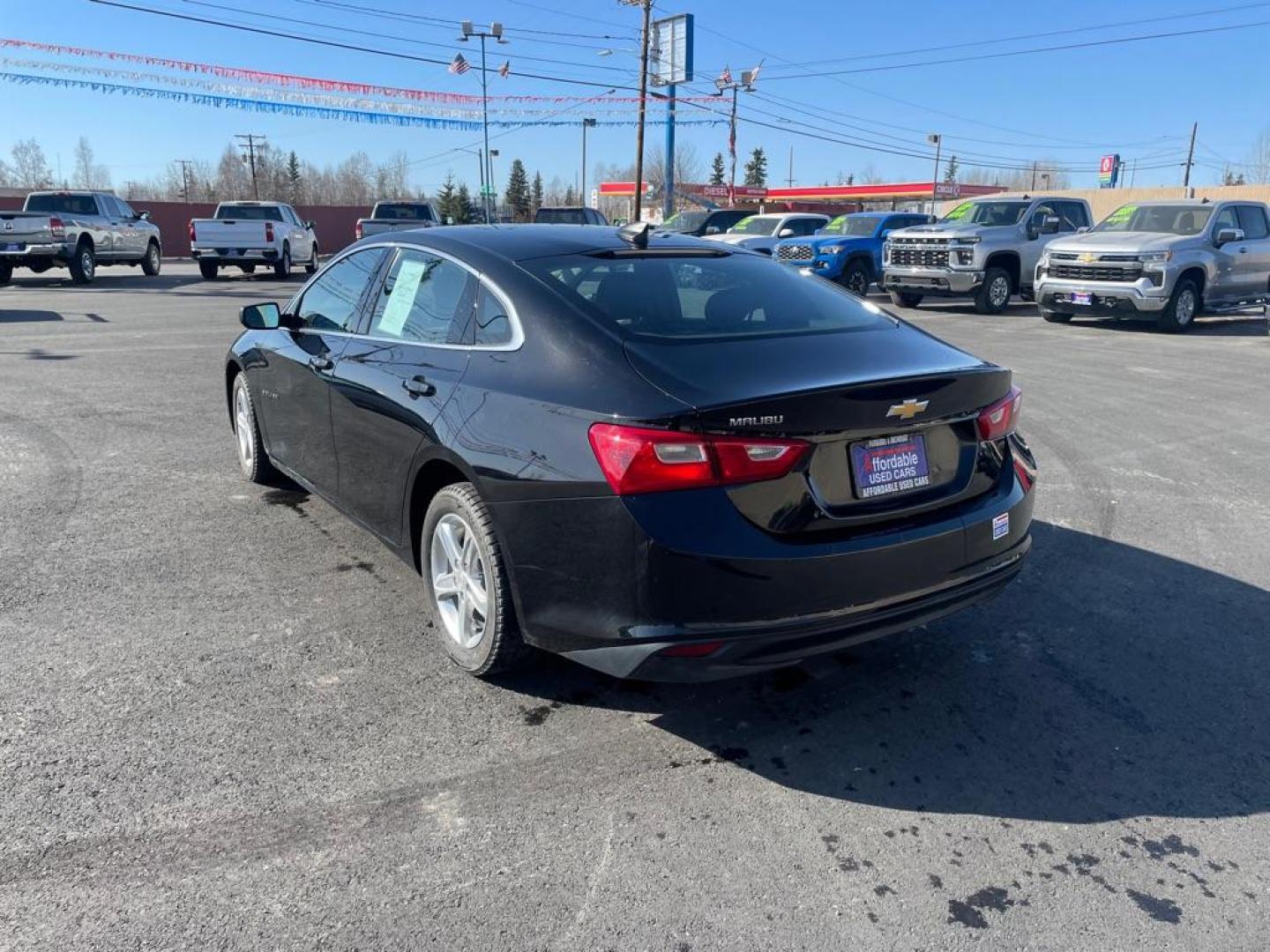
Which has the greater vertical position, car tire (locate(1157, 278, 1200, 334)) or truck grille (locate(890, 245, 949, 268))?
truck grille (locate(890, 245, 949, 268))

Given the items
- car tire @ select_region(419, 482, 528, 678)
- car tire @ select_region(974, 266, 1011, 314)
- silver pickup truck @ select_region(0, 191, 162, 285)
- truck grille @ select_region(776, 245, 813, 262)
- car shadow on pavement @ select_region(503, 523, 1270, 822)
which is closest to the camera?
car shadow on pavement @ select_region(503, 523, 1270, 822)

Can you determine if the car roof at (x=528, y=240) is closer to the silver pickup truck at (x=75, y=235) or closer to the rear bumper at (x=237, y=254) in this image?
the silver pickup truck at (x=75, y=235)

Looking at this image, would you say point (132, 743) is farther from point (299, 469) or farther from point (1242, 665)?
point (1242, 665)

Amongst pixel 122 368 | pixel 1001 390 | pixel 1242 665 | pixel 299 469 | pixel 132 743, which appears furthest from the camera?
pixel 122 368

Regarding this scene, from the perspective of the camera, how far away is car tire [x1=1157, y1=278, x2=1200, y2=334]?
14477 mm

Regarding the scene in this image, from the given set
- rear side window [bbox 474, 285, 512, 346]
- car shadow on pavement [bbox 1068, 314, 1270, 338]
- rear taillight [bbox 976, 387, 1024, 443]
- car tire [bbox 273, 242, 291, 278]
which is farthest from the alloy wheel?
car tire [bbox 273, 242, 291, 278]

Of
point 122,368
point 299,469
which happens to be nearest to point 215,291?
point 122,368

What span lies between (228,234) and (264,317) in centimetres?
1995

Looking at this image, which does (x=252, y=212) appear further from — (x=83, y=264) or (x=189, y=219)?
(x=189, y=219)

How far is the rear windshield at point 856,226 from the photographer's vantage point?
20381mm

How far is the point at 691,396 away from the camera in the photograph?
2.85m

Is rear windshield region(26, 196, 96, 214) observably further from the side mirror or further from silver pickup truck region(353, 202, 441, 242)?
the side mirror

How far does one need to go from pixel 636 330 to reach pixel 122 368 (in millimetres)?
8557

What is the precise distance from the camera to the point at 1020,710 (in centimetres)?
341
